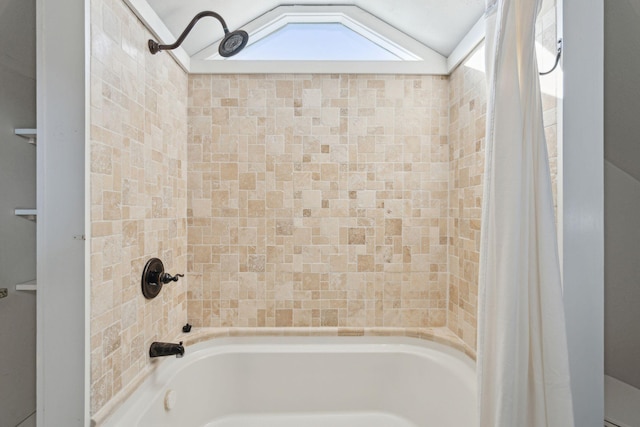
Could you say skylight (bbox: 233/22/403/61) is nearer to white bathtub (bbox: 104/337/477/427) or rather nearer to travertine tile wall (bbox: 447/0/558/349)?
travertine tile wall (bbox: 447/0/558/349)

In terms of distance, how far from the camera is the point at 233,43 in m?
1.36

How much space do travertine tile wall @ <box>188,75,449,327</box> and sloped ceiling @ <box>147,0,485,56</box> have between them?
8.0 inches

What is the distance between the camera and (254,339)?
1.76 meters

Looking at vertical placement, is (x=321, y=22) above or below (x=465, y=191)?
above

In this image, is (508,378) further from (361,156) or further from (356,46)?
(356,46)

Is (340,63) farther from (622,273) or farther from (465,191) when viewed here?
(622,273)

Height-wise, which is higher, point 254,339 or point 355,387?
point 254,339

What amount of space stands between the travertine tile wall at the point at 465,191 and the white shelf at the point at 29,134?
1.68 m

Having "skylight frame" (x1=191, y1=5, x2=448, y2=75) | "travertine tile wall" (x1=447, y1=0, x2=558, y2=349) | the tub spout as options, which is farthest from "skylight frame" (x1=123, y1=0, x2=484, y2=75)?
the tub spout

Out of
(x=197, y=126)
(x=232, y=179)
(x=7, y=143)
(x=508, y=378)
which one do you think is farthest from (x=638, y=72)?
(x=7, y=143)

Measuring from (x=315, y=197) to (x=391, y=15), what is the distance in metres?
1.07

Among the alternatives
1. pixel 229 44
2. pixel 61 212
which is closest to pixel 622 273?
pixel 229 44

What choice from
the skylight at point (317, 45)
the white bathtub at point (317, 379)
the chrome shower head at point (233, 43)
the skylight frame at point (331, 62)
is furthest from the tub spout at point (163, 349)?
the skylight at point (317, 45)

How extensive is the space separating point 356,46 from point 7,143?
1.64 meters
